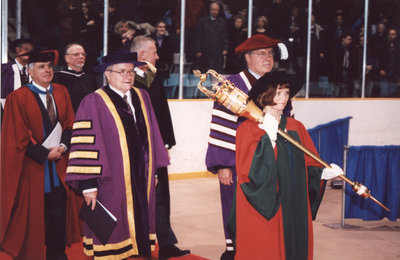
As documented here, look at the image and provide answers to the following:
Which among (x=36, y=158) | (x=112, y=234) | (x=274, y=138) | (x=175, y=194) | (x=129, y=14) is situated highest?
(x=129, y=14)

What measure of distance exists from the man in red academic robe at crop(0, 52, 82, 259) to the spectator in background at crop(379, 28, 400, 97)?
913 centimetres

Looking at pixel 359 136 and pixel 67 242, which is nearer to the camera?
pixel 67 242

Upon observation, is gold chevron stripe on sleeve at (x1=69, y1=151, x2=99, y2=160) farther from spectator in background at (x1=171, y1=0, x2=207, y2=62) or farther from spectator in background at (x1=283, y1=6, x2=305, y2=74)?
spectator in background at (x1=283, y1=6, x2=305, y2=74)

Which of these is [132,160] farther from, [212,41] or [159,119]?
[212,41]

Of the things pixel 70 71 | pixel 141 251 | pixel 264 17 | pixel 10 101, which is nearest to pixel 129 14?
pixel 264 17

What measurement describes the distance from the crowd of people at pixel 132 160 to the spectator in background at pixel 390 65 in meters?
8.47

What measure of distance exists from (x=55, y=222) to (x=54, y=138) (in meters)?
0.65

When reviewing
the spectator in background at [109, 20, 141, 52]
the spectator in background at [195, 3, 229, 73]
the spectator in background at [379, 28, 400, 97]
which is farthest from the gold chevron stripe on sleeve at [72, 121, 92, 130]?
the spectator in background at [379, 28, 400, 97]

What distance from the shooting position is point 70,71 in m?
5.86

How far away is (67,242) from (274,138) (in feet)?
8.31

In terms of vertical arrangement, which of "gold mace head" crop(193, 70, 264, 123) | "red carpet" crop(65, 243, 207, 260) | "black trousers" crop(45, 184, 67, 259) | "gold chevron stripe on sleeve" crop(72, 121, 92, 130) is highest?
"gold mace head" crop(193, 70, 264, 123)

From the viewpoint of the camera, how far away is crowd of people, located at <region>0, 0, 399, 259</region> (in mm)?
3572

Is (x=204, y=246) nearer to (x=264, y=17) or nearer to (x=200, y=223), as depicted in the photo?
(x=200, y=223)

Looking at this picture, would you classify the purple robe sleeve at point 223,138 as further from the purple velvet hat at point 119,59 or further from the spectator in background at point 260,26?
the spectator in background at point 260,26
